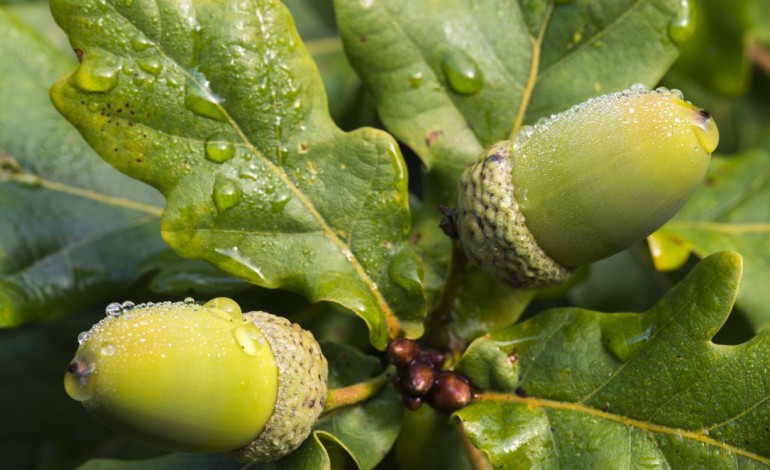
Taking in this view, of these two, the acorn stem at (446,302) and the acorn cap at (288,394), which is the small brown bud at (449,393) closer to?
the acorn stem at (446,302)

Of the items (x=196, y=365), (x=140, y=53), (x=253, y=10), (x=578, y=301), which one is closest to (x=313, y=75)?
(x=253, y=10)

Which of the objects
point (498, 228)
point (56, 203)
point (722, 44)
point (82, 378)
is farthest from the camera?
point (722, 44)

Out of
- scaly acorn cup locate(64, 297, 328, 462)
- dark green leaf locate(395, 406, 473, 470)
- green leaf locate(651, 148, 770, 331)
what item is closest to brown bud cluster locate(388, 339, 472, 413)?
dark green leaf locate(395, 406, 473, 470)

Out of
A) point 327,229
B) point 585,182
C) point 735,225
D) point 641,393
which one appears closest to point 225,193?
point 327,229

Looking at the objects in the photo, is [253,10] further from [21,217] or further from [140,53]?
[21,217]

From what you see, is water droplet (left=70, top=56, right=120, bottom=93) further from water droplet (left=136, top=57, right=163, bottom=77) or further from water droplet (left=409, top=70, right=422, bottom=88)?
water droplet (left=409, top=70, right=422, bottom=88)

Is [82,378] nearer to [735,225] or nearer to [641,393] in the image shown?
[641,393]
